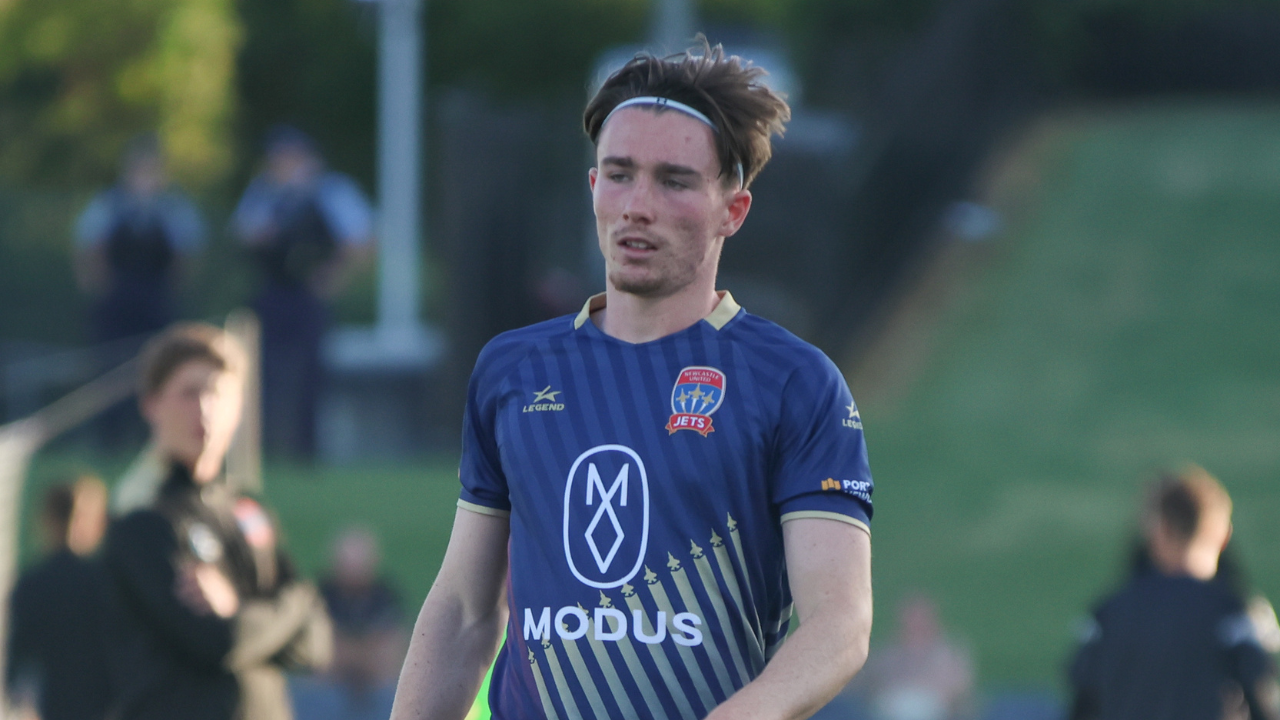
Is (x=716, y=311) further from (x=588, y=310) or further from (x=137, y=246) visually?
(x=137, y=246)

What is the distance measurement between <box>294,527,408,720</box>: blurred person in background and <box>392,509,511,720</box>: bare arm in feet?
25.4

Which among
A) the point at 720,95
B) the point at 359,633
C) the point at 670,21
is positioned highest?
the point at 670,21

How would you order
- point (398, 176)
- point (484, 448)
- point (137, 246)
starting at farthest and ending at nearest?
point (398, 176)
point (137, 246)
point (484, 448)

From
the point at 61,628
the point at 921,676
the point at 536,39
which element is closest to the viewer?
the point at 61,628

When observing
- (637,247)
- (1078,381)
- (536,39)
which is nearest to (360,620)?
(637,247)

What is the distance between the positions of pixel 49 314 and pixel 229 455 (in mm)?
15243

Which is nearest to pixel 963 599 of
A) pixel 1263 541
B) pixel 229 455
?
pixel 1263 541

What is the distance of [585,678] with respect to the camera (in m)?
2.80

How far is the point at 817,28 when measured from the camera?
27062 mm

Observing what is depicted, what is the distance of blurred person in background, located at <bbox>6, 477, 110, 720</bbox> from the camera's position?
6.46 metres

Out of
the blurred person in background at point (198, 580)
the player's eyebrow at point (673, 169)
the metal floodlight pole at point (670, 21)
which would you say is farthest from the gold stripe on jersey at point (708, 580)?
the metal floodlight pole at point (670, 21)

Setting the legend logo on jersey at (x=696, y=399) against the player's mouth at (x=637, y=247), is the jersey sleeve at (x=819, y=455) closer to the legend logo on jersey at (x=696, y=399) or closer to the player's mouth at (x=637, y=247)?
the legend logo on jersey at (x=696, y=399)

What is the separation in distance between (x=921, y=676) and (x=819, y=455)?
843 centimetres

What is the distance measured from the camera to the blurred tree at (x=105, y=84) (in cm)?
3353
